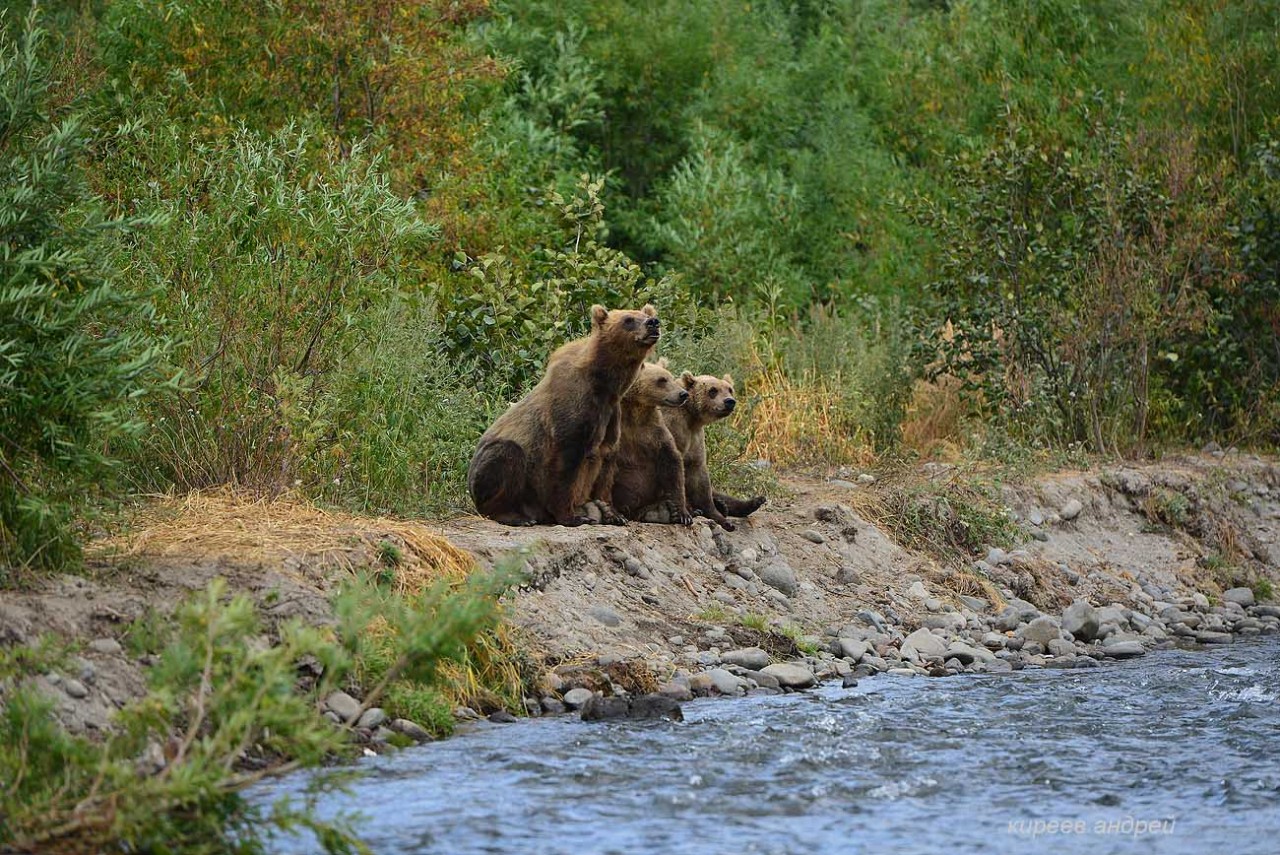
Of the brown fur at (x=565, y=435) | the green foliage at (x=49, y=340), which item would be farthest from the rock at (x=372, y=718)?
the brown fur at (x=565, y=435)

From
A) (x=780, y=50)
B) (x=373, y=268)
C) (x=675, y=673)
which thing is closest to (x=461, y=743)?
(x=675, y=673)

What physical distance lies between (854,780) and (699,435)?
5.14 meters

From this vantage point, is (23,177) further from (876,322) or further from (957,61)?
(957,61)

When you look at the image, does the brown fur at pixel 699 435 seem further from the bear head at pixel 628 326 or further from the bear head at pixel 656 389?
the bear head at pixel 628 326

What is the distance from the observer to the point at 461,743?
6969mm

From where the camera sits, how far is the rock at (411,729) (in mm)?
6980

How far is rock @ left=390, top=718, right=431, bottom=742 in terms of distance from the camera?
6.98 metres

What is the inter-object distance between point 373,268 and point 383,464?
1.26 m

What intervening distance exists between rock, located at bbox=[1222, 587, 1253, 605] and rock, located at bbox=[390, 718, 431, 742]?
779 cm

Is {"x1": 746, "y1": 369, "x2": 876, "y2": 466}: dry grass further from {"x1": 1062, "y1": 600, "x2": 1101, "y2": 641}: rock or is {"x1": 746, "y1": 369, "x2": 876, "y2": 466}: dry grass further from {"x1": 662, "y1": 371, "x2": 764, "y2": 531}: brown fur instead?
{"x1": 1062, "y1": 600, "x2": 1101, "y2": 641}: rock

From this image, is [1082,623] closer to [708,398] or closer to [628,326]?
[708,398]

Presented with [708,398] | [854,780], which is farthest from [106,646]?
[708,398]

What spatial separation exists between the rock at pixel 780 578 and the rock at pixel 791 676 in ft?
5.74

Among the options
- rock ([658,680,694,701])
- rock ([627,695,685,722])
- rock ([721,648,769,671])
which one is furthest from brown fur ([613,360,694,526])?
rock ([627,695,685,722])
